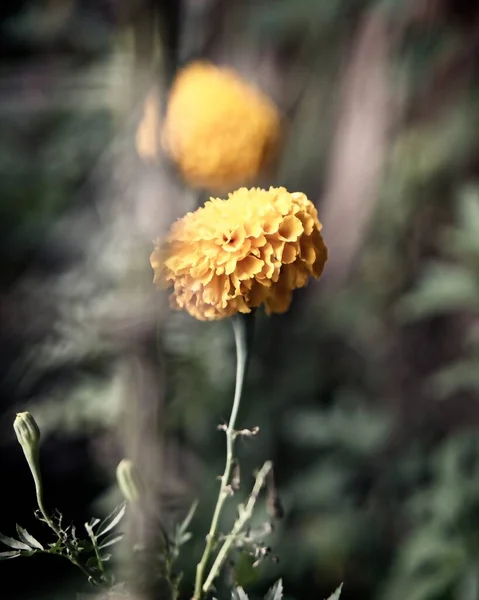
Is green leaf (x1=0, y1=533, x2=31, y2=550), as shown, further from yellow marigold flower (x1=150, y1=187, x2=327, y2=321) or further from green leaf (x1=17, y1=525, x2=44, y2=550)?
yellow marigold flower (x1=150, y1=187, x2=327, y2=321)

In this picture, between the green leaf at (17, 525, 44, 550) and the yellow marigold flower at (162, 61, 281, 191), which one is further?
the yellow marigold flower at (162, 61, 281, 191)

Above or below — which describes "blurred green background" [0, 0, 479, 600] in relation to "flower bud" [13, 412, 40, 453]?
below

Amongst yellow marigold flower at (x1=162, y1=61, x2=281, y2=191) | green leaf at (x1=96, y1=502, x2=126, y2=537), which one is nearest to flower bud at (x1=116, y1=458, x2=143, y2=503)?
green leaf at (x1=96, y1=502, x2=126, y2=537)

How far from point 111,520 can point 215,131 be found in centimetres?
30

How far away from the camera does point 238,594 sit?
0.97 feet

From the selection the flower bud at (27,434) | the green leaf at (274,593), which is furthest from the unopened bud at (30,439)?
the green leaf at (274,593)

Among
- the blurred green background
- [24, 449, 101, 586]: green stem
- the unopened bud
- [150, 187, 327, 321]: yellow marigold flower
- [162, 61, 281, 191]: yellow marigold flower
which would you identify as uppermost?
[150, 187, 327, 321]: yellow marigold flower

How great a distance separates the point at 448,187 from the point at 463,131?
0.36 ft

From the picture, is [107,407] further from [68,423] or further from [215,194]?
[215,194]

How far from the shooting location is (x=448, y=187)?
4.63ft

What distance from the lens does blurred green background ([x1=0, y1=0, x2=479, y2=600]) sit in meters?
0.39

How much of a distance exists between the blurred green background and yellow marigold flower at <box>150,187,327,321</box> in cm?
4

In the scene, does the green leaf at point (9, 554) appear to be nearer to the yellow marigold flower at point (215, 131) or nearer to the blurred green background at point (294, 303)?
the blurred green background at point (294, 303)

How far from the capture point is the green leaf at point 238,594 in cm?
29
